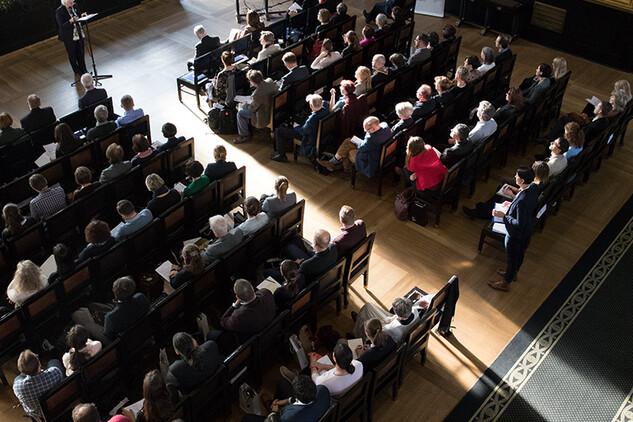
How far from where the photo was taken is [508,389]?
251 inches

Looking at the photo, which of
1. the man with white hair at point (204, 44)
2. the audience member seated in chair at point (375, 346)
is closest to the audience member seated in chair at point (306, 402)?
the audience member seated in chair at point (375, 346)

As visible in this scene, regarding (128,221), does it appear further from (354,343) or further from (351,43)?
(351,43)

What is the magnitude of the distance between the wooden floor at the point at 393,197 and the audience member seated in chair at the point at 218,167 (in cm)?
117

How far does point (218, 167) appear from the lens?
305 inches

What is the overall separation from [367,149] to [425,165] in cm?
87

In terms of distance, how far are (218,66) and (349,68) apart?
2.24 metres

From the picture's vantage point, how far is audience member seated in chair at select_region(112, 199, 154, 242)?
22.2 feet

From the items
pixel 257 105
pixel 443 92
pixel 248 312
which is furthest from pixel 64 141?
pixel 443 92

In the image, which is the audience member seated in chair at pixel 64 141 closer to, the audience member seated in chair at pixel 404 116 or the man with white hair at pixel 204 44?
the man with white hair at pixel 204 44

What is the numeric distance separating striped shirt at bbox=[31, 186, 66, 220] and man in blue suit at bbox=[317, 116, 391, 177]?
3.70 metres

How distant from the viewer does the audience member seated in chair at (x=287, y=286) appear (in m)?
6.07

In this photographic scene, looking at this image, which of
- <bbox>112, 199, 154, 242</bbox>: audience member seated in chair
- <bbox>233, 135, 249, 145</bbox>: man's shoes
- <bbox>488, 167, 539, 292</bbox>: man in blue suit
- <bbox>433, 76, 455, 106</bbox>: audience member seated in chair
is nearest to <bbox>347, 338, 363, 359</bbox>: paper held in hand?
<bbox>488, 167, 539, 292</bbox>: man in blue suit

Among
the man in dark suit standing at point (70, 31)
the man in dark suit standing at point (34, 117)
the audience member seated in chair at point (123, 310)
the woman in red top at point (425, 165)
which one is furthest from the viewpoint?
the man in dark suit standing at point (70, 31)

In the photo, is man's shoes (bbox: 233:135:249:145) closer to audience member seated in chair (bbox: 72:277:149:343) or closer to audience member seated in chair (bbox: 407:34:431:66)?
audience member seated in chair (bbox: 407:34:431:66)
